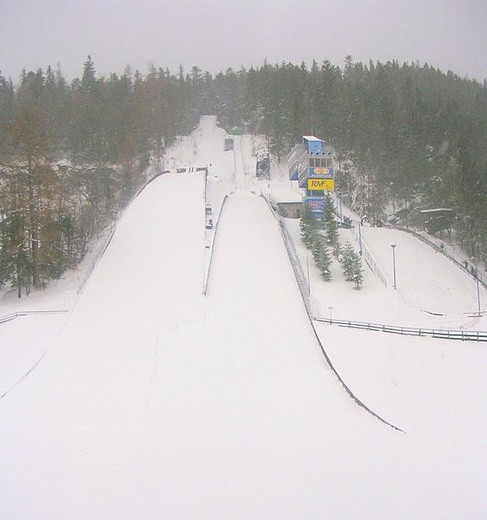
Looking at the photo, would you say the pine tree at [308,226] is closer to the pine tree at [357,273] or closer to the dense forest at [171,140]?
the pine tree at [357,273]

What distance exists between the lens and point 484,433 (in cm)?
1027

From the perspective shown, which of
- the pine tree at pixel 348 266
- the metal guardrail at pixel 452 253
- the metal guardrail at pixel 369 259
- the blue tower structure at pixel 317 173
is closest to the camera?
the pine tree at pixel 348 266

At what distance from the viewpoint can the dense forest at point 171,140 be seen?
22.2 meters

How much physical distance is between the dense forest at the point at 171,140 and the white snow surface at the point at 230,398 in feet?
9.90

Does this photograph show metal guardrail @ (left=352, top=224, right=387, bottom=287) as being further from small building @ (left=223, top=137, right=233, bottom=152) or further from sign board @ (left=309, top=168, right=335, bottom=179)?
small building @ (left=223, top=137, right=233, bottom=152)

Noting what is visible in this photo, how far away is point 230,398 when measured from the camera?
12.9m

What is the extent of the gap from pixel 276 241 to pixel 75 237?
10152 millimetres

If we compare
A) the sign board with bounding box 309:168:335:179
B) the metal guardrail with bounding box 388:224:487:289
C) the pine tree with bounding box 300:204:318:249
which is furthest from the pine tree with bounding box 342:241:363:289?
the sign board with bounding box 309:168:335:179

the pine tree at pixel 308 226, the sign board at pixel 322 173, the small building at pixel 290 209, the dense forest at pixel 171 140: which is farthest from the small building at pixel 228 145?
the pine tree at pixel 308 226

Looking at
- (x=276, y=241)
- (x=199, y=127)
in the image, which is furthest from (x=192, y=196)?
(x=199, y=127)

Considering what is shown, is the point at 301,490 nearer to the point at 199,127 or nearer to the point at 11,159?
the point at 11,159

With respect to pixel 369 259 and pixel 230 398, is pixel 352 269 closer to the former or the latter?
pixel 369 259

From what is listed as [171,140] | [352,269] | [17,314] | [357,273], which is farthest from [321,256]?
[171,140]

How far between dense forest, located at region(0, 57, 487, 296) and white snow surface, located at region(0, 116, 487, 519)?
3.02 meters
